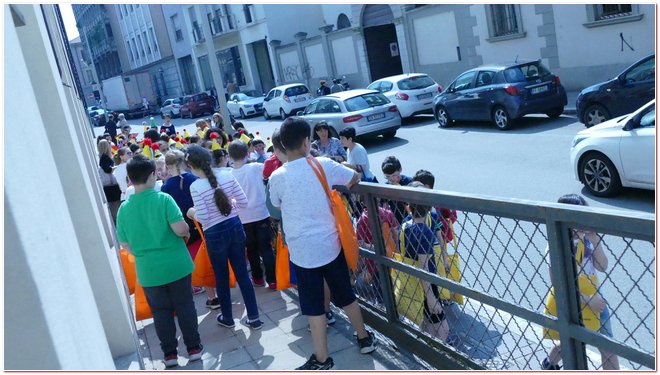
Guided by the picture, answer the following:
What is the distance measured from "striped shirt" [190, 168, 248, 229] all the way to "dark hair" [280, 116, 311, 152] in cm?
108

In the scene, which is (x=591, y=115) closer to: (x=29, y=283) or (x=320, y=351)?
(x=320, y=351)

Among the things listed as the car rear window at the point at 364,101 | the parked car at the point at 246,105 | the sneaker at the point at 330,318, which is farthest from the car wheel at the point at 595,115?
the parked car at the point at 246,105

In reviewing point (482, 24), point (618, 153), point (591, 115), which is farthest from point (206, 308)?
point (482, 24)

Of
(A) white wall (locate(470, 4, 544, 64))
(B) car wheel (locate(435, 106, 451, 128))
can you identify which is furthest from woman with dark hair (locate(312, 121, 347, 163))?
(A) white wall (locate(470, 4, 544, 64))

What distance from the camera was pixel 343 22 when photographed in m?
30.8

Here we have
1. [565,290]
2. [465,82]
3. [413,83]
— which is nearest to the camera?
[565,290]

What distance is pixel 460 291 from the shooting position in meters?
3.37

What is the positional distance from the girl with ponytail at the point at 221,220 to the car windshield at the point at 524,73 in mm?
10704

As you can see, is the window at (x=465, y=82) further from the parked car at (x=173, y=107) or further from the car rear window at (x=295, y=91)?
the parked car at (x=173, y=107)

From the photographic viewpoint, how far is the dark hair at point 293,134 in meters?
A: 3.79

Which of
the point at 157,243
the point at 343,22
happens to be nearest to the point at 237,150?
the point at 157,243

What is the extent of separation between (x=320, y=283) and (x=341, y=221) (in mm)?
422

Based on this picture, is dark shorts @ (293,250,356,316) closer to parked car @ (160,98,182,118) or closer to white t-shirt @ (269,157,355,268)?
white t-shirt @ (269,157,355,268)

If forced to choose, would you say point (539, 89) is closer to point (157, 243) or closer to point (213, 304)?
point (213, 304)
